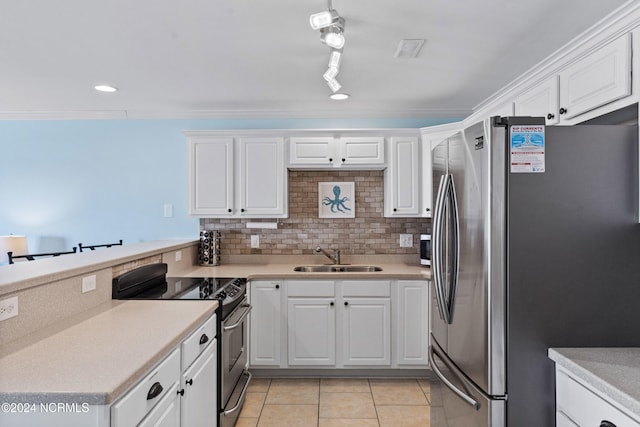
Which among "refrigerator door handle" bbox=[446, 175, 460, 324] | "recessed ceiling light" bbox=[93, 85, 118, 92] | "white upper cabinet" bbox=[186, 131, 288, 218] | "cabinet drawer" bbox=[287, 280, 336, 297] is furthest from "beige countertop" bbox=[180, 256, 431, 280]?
"recessed ceiling light" bbox=[93, 85, 118, 92]

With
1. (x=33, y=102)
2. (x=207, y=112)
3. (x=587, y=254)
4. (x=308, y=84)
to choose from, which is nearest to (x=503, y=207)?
(x=587, y=254)

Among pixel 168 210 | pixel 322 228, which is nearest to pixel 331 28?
pixel 322 228

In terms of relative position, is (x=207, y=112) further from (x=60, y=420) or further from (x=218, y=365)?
(x=60, y=420)

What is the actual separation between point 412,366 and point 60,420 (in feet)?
8.76

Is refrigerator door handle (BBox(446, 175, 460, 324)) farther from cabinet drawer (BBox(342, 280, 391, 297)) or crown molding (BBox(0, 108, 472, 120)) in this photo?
crown molding (BBox(0, 108, 472, 120))

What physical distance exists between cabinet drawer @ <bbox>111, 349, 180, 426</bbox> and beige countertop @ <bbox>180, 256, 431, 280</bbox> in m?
1.57

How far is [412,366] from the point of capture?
10.2 ft

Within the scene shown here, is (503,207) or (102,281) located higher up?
(503,207)

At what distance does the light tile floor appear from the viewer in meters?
2.49

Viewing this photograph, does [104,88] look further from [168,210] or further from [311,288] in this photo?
[311,288]

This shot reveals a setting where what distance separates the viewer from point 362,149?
3.38m

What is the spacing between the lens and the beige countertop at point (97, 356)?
0.98 m

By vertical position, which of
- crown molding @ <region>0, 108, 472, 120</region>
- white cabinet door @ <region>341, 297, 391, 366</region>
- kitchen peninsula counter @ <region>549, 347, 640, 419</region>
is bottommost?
white cabinet door @ <region>341, 297, 391, 366</region>

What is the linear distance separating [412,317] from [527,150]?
196 cm
